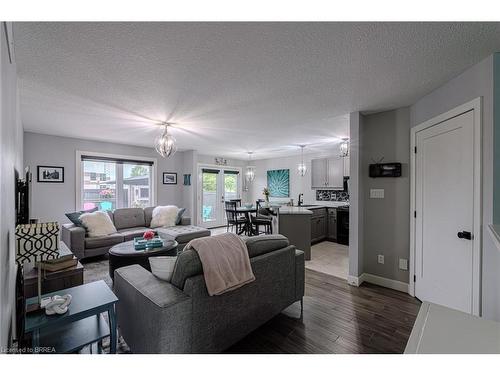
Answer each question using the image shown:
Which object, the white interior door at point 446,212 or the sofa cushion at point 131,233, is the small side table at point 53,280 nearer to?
the sofa cushion at point 131,233

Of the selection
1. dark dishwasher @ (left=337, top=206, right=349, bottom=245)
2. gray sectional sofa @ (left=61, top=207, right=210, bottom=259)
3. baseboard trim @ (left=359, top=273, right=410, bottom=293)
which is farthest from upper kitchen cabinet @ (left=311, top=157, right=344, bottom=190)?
gray sectional sofa @ (left=61, top=207, right=210, bottom=259)

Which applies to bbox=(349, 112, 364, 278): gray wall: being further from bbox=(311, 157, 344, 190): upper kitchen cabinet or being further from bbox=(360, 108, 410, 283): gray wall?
bbox=(311, 157, 344, 190): upper kitchen cabinet

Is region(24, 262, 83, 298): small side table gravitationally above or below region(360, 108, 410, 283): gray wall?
below

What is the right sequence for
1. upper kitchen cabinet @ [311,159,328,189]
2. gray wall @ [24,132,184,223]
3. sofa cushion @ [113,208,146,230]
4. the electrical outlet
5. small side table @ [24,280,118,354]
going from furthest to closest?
upper kitchen cabinet @ [311,159,328,189] → sofa cushion @ [113,208,146,230] → gray wall @ [24,132,184,223] → the electrical outlet → small side table @ [24,280,118,354]

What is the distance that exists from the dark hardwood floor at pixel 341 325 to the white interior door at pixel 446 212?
0.44m

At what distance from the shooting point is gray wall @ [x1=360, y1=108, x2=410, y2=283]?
110 inches

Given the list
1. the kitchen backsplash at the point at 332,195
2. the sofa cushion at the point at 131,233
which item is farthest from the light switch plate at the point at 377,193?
the sofa cushion at the point at 131,233

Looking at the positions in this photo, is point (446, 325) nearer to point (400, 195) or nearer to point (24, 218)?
point (400, 195)

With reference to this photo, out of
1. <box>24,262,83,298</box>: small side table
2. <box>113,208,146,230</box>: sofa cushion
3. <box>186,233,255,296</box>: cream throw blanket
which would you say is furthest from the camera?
<box>113,208,146,230</box>: sofa cushion

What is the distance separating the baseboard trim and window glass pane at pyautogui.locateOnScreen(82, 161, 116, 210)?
17.0ft

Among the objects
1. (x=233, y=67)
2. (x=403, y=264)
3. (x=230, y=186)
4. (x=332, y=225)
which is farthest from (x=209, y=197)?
(x=233, y=67)

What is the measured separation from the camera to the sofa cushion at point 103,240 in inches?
148

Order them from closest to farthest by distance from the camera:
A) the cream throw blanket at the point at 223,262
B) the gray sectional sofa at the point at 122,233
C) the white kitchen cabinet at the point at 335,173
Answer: the cream throw blanket at the point at 223,262 → the gray sectional sofa at the point at 122,233 → the white kitchen cabinet at the point at 335,173
